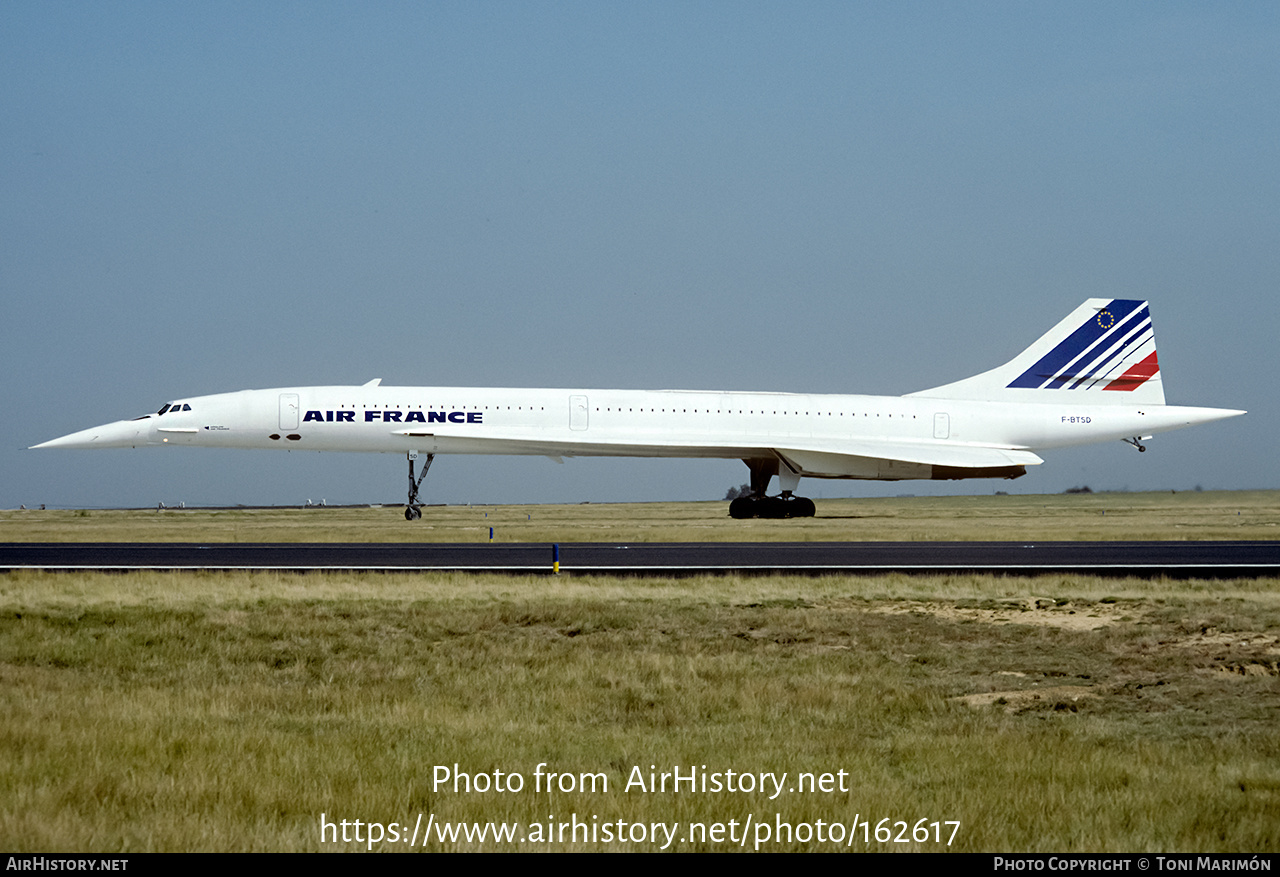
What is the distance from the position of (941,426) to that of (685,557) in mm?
20501

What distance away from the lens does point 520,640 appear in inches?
618

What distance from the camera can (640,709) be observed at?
471 inches

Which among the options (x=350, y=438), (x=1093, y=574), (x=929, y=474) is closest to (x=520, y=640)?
(x=1093, y=574)

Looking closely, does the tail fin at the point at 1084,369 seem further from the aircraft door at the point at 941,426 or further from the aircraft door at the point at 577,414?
the aircraft door at the point at 577,414

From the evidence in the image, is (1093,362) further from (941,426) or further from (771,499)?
(771,499)

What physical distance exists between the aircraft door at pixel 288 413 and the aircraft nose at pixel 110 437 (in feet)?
14.2

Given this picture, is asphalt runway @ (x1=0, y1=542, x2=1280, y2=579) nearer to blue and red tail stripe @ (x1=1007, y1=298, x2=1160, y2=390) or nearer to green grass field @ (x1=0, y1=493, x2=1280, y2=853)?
green grass field @ (x1=0, y1=493, x2=1280, y2=853)

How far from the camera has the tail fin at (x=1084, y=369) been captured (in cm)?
4556

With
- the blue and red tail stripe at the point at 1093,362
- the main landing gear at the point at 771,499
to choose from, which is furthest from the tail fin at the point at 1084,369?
the main landing gear at the point at 771,499

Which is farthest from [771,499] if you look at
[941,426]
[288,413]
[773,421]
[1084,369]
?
[288,413]

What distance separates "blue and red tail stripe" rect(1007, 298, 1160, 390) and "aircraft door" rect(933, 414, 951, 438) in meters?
3.73

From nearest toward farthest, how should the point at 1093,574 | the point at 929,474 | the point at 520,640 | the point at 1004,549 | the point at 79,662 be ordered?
1. the point at 79,662
2. the point at 520,640
3. the point at 1093,574
4. the point at 1004,549
5. the point at 929,474

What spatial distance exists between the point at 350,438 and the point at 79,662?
25.3 metres
